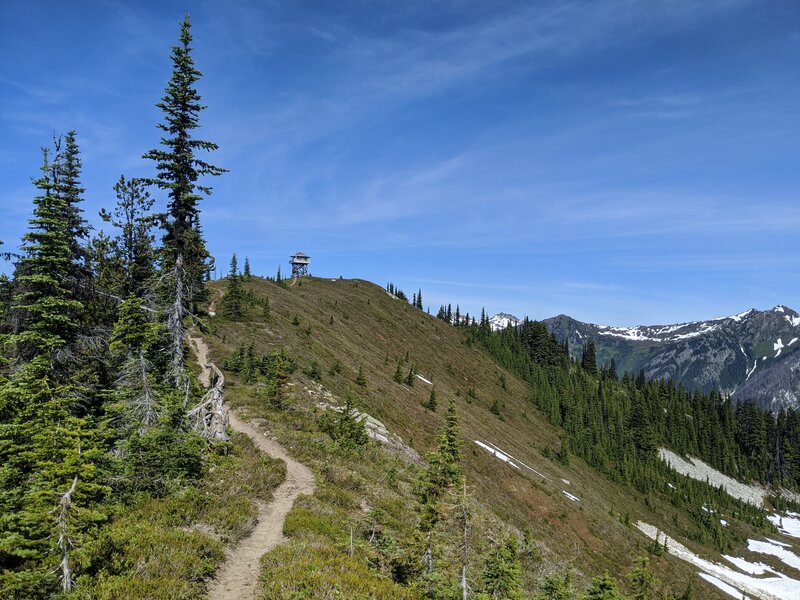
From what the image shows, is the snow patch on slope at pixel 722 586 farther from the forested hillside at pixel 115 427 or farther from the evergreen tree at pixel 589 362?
the evergreen tree at pixel 589 362

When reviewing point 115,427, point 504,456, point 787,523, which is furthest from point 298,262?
point 787,523

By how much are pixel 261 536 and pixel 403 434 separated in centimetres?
2950

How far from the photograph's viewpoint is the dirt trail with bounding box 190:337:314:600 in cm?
973

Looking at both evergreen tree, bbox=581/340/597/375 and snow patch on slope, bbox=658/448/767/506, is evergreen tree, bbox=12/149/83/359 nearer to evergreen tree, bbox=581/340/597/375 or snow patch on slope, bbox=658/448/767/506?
snow patch on slope, bbox=658/448/767/506

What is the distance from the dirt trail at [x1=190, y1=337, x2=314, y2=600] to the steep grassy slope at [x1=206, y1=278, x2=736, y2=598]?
0.55 metres

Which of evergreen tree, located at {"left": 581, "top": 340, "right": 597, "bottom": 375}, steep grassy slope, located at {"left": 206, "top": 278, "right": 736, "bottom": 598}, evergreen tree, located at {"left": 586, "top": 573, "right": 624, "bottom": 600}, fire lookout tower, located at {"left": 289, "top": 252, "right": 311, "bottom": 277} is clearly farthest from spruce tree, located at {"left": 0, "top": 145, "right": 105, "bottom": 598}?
evergreen tree, located at {"left": 581, "top": 340, "right": 597, "bottom": 375}

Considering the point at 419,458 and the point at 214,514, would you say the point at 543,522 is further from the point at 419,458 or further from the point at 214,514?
the point at 214,514

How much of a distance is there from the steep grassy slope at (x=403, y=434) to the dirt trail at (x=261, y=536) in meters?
0.55

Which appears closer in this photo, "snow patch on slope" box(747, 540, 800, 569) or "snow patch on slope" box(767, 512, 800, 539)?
"snow patch on slope" box(747, 540, 800, 569)

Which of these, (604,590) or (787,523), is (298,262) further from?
(787,523)

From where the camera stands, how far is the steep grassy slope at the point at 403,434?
19750 millimetres

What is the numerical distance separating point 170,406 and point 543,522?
40702 mm

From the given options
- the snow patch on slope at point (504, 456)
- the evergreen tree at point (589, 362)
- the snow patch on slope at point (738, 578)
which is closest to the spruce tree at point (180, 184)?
the snow patch on slope at point (504, 456)

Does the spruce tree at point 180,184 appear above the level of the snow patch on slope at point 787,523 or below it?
above
